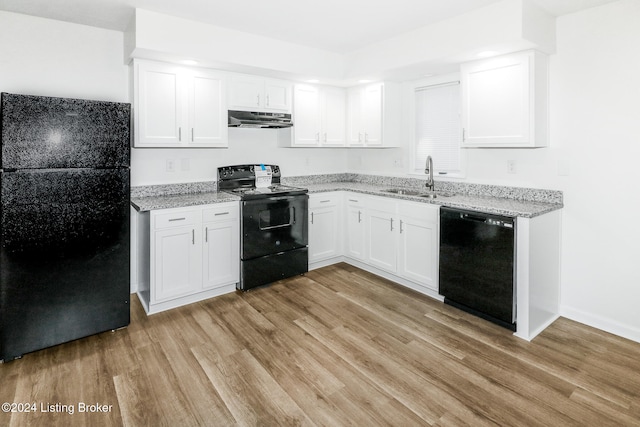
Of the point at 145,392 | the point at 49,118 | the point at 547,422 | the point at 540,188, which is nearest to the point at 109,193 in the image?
the point at 49,118

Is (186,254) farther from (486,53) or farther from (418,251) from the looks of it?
(486,53)

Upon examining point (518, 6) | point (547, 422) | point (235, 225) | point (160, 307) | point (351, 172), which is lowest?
point (547, 422)

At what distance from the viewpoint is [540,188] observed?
326 cm

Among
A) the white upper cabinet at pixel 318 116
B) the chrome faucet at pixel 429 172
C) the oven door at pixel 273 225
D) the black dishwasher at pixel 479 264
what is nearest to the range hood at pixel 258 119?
the white upper cabinet at pixel 318 116

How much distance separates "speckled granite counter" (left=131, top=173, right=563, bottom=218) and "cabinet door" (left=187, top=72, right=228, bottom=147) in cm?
54

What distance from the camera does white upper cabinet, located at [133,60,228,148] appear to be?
328 centimetres

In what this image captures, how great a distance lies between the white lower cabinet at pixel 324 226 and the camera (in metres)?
4.29

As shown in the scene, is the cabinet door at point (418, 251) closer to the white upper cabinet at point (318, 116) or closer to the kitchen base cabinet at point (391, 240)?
the kitchen base cabinet at point (391, 240)

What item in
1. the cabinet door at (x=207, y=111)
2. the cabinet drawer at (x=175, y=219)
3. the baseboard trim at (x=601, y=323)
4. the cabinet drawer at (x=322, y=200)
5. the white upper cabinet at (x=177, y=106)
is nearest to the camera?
the baseboard trim at (x=601, y=323)

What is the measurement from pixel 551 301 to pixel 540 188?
96cm

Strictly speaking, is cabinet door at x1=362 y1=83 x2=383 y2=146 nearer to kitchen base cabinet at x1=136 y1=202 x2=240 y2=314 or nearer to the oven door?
the oven door

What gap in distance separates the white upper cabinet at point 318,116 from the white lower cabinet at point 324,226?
2.28ft

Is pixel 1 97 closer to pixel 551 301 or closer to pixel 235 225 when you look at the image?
pixel 235 225

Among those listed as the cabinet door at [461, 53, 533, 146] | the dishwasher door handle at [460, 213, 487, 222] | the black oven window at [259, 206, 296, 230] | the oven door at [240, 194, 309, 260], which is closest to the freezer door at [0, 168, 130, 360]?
the oven door at [240, 194, 309, 260]
